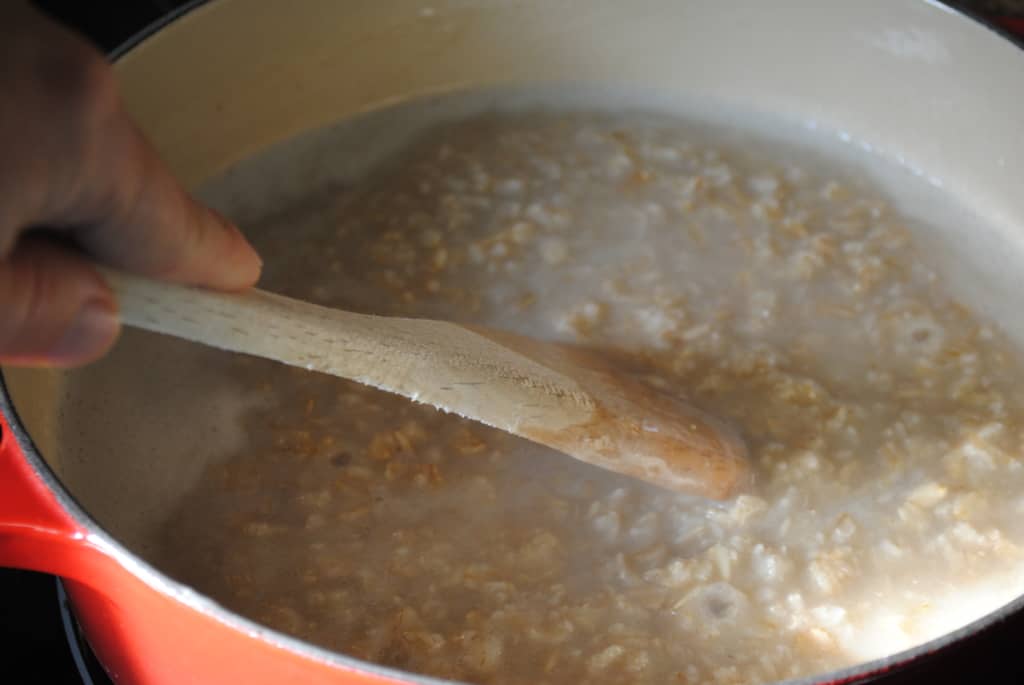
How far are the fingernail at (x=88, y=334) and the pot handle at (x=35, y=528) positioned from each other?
0.27 metres

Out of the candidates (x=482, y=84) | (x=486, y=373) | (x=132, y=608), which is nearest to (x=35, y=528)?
(x=132, y=608)

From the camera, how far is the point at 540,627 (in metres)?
1.16

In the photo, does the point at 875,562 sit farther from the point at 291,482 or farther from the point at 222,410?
the point at 222,410

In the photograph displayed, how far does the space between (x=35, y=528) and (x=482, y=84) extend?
3.55ft

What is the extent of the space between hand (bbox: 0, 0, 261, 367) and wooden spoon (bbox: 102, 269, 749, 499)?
1.8 inches

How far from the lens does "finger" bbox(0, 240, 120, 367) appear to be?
674mm

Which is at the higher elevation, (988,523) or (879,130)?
(879,130)

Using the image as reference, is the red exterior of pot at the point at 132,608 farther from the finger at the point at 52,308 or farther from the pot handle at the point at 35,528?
the finger at the point at 52,308

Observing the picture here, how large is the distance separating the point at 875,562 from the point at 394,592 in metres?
0.52

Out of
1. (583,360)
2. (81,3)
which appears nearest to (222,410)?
(583,360)

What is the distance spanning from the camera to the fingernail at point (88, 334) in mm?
712

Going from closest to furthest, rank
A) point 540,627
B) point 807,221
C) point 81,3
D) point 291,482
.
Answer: point 540,627
point 291,482
point 807,221
point 81,3

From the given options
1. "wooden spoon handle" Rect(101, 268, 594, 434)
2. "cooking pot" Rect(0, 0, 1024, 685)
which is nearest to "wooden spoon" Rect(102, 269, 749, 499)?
"wooden spoon handle" Rect(101, 268, 594, 434)

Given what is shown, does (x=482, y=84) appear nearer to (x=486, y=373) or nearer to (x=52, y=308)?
(x=486, y=373)
